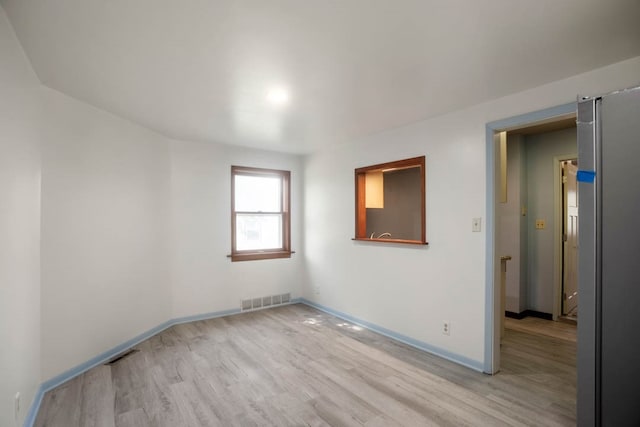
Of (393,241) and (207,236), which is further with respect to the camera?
(207,236)

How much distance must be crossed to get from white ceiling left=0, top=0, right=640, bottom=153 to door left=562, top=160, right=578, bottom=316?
265cm

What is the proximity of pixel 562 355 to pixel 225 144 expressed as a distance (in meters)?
4.77

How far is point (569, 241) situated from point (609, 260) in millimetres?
3774

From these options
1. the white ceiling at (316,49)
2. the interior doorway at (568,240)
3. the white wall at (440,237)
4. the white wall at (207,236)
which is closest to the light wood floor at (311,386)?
the white wall at (440,237)

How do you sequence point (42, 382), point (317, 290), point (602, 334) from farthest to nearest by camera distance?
point (317, 290) → point (42, 382) → point (602, 334)

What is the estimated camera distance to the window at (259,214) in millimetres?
4664

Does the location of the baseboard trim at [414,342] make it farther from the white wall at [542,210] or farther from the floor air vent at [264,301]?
the white wall at [542,210]

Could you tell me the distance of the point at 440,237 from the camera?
317cm

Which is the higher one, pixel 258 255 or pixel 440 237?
pixel 440 237

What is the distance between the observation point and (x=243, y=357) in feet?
10.3

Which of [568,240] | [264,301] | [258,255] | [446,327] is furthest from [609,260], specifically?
[264,301]

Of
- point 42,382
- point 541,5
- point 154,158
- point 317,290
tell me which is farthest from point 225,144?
point 541,5

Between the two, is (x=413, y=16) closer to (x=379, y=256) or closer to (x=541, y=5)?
(x=541, y=5)

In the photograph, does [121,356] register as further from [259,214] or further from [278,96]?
[278,96]
